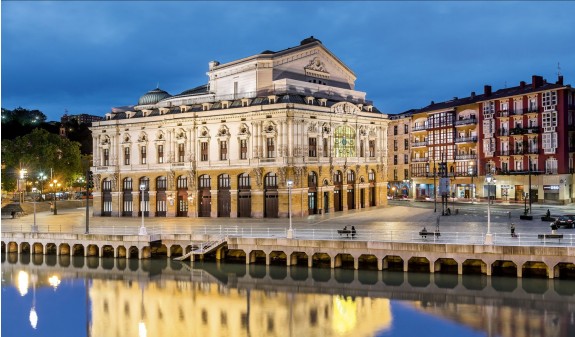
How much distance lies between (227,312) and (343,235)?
1749cm

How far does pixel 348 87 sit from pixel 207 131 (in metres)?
25.5

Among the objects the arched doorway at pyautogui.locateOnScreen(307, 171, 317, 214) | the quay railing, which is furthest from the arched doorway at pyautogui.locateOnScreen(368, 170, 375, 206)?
the quay railing

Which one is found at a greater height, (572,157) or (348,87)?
(348,87)

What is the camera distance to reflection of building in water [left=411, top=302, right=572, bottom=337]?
33.8 m

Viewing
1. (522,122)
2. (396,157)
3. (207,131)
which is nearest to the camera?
(207,131)

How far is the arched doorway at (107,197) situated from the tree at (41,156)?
2598 cm

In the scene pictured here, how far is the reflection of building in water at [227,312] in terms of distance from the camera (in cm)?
3597

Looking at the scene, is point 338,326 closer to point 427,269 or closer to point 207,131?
point 427,269

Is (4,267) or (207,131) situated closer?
(4,267)

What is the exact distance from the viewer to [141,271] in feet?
180

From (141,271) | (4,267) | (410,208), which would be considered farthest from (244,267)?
(410,208)

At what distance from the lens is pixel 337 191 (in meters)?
82.6

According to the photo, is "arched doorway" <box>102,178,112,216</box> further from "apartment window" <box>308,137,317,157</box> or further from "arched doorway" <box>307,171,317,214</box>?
"apartment window" <box>308,137,317,157</box>

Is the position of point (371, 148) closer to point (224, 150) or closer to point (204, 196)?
point (224, 150)
